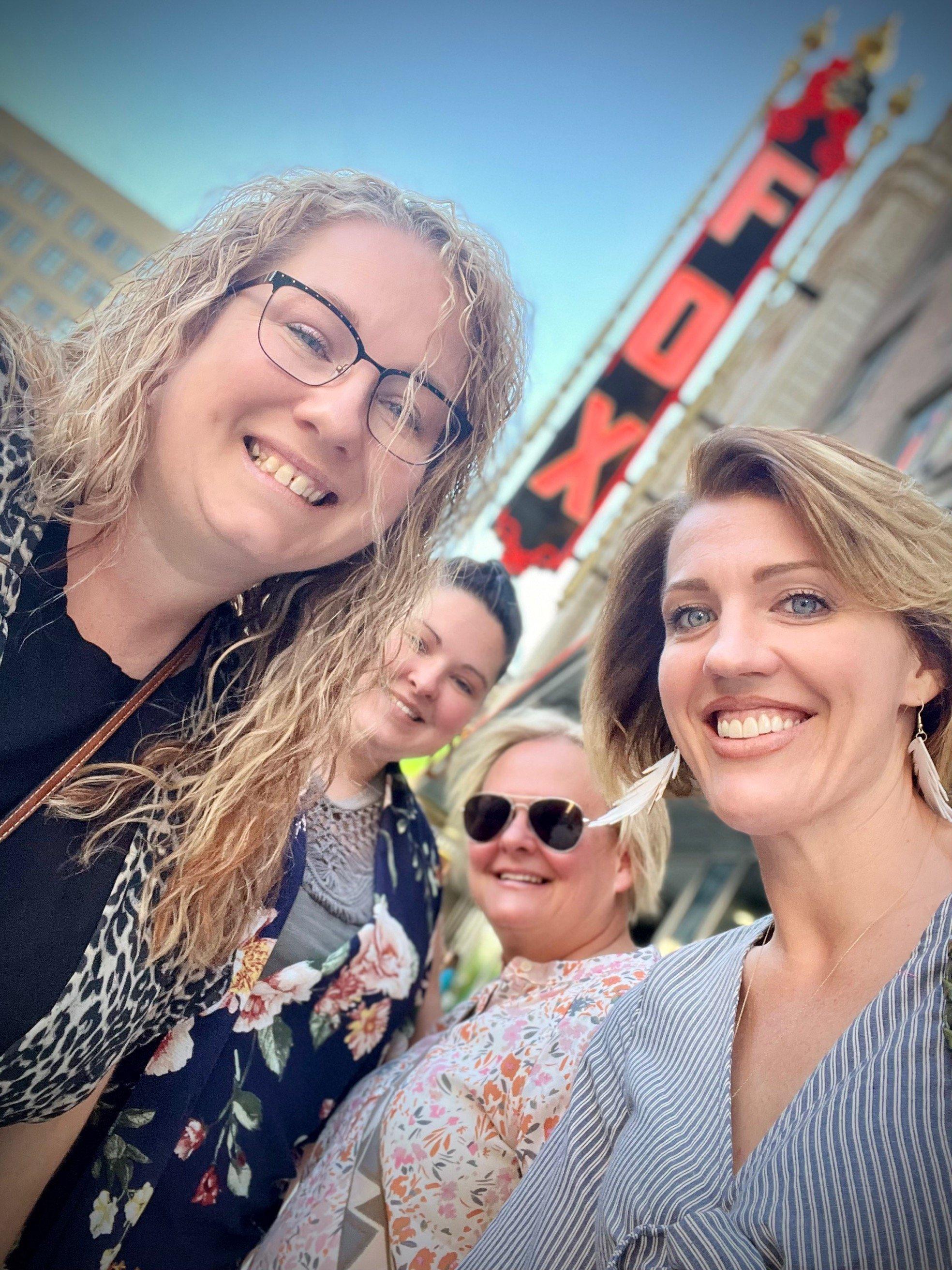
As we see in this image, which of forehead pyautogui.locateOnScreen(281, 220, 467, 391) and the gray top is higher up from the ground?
forehead pyautogui.locateOnScreen(281, 220, 467, 391)

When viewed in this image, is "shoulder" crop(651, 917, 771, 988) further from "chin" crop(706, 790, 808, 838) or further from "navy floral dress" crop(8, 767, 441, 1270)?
"navy floral dress" crop(8, 767, 441, 1270)

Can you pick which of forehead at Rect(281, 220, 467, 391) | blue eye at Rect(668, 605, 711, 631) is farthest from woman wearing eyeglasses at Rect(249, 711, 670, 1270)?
forehead at Rect(281, 220, 467, 391)

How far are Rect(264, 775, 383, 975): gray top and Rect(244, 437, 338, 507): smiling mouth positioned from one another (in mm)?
757

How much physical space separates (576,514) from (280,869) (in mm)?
7427

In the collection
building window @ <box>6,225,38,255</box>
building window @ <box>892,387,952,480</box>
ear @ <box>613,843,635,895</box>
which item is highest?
building window @ <box>892,387,952,480</box>

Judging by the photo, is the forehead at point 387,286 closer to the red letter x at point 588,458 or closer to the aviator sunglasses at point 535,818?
the aviator sunglasses at point 535,818

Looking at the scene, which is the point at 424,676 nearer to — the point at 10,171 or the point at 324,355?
the point at 324,355

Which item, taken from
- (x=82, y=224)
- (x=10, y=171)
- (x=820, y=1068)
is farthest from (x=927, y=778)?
(x=82, y=224)

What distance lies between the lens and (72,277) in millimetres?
2941

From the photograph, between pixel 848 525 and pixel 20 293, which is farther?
pixel 20 293

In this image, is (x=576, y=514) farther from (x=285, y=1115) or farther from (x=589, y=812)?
(x=285, y=1115)

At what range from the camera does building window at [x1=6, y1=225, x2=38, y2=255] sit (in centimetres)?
308

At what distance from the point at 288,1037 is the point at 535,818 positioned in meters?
0.87

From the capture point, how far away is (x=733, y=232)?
9477 mm
